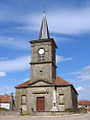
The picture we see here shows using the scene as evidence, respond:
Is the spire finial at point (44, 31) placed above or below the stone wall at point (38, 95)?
above

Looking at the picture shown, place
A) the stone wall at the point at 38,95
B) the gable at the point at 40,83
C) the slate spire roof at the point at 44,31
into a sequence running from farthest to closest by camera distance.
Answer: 1. the slate spire roof at the point at 44,31
2. the gable at the point at 40,83
3. the stone wall at the point at 38,95

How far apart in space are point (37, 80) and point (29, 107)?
4939 mm

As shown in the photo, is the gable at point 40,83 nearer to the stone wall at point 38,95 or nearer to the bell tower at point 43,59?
the stone wall at point 38,95

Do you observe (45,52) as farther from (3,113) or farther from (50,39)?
(3,113)

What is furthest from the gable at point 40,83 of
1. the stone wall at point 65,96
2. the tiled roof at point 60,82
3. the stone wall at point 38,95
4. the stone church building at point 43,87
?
the stone wall at point 65,96

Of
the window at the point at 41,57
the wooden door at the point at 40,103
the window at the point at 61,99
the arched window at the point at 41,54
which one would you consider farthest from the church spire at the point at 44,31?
the wooden door at the point at 40,103

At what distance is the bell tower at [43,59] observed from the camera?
1198 inches

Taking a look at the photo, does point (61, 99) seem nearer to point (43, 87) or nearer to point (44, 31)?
point (43, 87)

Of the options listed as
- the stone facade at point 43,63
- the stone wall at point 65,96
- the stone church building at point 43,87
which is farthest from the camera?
the stone facade at point 43,63

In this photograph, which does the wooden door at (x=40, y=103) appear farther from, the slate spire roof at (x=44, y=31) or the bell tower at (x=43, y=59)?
the slate spire roof at (x=44, y=31)

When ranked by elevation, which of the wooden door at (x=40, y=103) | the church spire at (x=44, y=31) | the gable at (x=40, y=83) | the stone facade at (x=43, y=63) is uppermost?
the church spire at (x=44, y=31)

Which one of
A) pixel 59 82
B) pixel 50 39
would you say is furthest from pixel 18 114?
pixel 50 39

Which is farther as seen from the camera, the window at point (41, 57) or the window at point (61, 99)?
the window at point (41, 57)

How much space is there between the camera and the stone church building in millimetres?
28128
